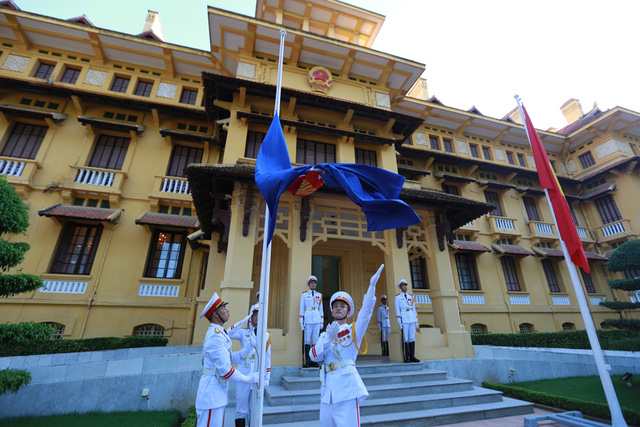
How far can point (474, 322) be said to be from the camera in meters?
14.7

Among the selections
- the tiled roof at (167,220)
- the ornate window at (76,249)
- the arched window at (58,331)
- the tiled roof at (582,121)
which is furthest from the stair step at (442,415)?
the tiled roof at (582,121)

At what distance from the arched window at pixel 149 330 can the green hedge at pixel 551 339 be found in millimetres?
13982

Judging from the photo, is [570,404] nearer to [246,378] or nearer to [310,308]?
[310,308]

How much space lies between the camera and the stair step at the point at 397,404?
5207 mm

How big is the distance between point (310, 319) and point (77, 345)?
835 centimetres

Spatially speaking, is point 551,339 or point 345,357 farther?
point 551,339

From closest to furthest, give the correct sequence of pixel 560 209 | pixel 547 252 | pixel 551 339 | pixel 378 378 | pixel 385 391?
pixel 560 209 → pixel 385 391 → pixel 378 378 → pixel 551 339 → pixel 547 252

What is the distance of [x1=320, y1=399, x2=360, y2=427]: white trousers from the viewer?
3.34m

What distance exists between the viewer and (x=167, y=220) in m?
12.3

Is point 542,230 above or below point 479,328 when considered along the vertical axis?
above

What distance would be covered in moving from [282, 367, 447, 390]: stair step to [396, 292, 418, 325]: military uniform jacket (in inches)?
52.2

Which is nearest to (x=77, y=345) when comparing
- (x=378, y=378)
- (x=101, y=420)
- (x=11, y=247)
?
(x=11, y=247)

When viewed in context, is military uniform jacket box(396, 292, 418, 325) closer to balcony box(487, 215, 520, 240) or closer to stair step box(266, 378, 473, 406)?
A: stair step box(266, 378, 473, 406)

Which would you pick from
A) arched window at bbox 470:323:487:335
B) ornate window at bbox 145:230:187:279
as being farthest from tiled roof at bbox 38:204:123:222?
arched window at bbox 470:323:487:335
